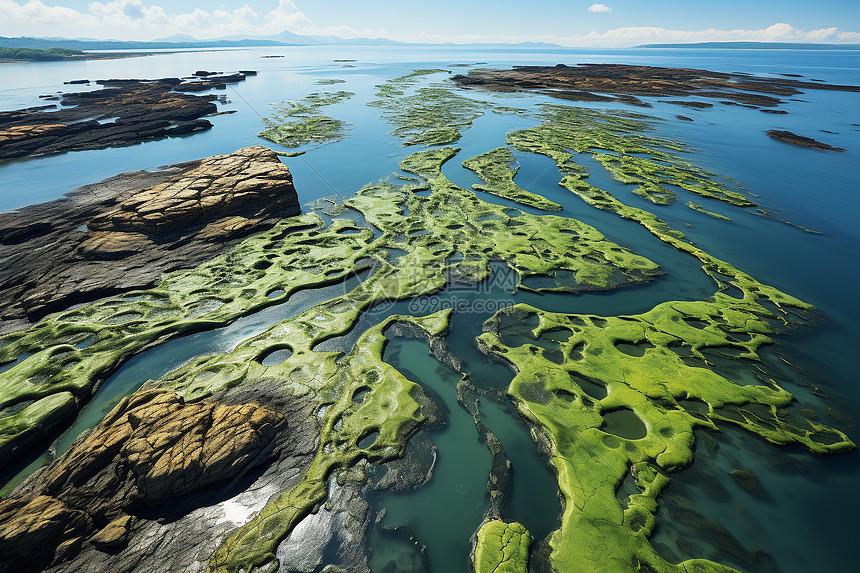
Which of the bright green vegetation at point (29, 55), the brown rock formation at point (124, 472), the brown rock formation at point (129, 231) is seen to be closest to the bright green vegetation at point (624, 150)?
the brown rock formation at point (129, 231)

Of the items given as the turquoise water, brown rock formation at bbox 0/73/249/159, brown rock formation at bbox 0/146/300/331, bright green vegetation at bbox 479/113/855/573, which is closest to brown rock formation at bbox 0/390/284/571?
the turquoise water

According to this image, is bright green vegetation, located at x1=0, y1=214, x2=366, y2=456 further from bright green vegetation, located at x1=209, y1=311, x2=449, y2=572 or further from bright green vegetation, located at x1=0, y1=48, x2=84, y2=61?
bright green vegetation, located at x1=0, y1=48, x2=84, y2=61

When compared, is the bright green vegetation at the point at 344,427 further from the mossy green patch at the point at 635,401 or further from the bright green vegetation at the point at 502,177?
the bright green vegetation at the point at 502,177

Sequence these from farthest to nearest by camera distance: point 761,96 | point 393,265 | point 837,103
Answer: point 761,96 < point 837,103 < point 393,265

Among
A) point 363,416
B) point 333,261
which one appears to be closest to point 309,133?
point 333,261

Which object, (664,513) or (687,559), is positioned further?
(664,513)

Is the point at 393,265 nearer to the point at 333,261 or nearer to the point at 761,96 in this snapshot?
the point at 333,261
